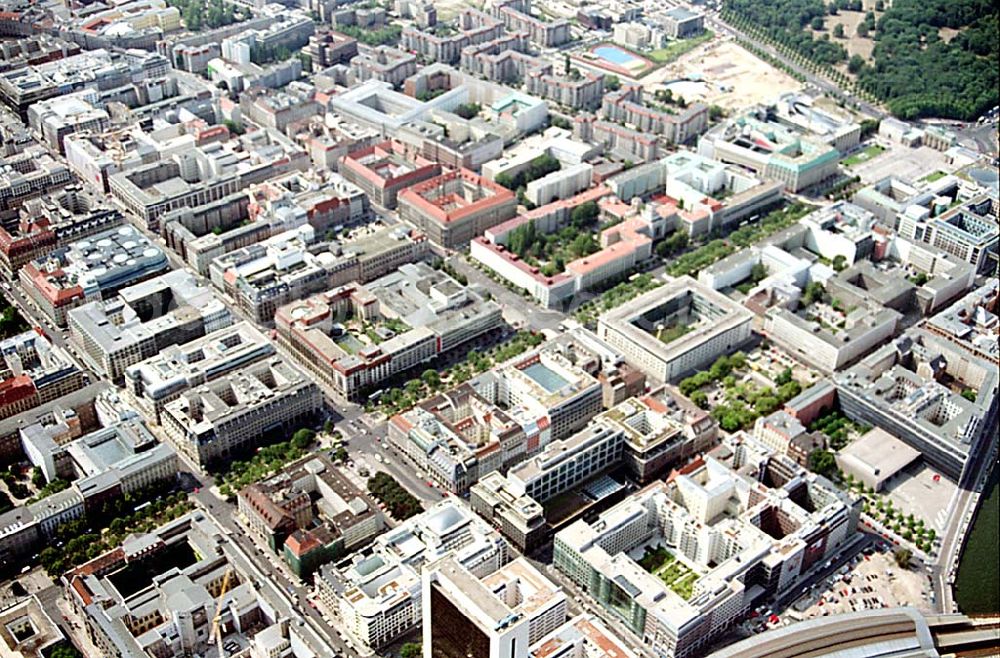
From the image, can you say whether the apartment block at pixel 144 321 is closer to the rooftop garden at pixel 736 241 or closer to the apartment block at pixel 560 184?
the apartment block at pixel 560 184

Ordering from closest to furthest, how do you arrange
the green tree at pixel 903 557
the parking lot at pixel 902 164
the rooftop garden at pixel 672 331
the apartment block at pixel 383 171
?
the green tree at pixel 903 557 → the rooftop garden at pixel 672 331 → the apartment block at pixel 383 171 → the parking lot at pixel 902 164

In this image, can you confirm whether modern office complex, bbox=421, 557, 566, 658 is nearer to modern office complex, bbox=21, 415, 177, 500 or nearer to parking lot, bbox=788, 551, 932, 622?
parking lot, bbox=788, 551, 932, 622

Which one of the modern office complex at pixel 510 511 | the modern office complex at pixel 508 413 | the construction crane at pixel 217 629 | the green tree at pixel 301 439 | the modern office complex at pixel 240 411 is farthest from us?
the green tree at pixel 301 439

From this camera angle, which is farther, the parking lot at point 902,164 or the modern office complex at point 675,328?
the parking lot at point 902,164

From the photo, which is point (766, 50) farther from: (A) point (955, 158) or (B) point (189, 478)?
(B) point (189, 478)

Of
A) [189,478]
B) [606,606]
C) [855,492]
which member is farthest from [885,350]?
[189,478]

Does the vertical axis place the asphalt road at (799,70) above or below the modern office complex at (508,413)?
below

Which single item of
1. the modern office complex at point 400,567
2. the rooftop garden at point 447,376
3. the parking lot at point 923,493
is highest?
the modern office complex at point 400,567

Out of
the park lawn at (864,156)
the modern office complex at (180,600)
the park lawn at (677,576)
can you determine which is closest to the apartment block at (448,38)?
the park lawn at (864,156)
